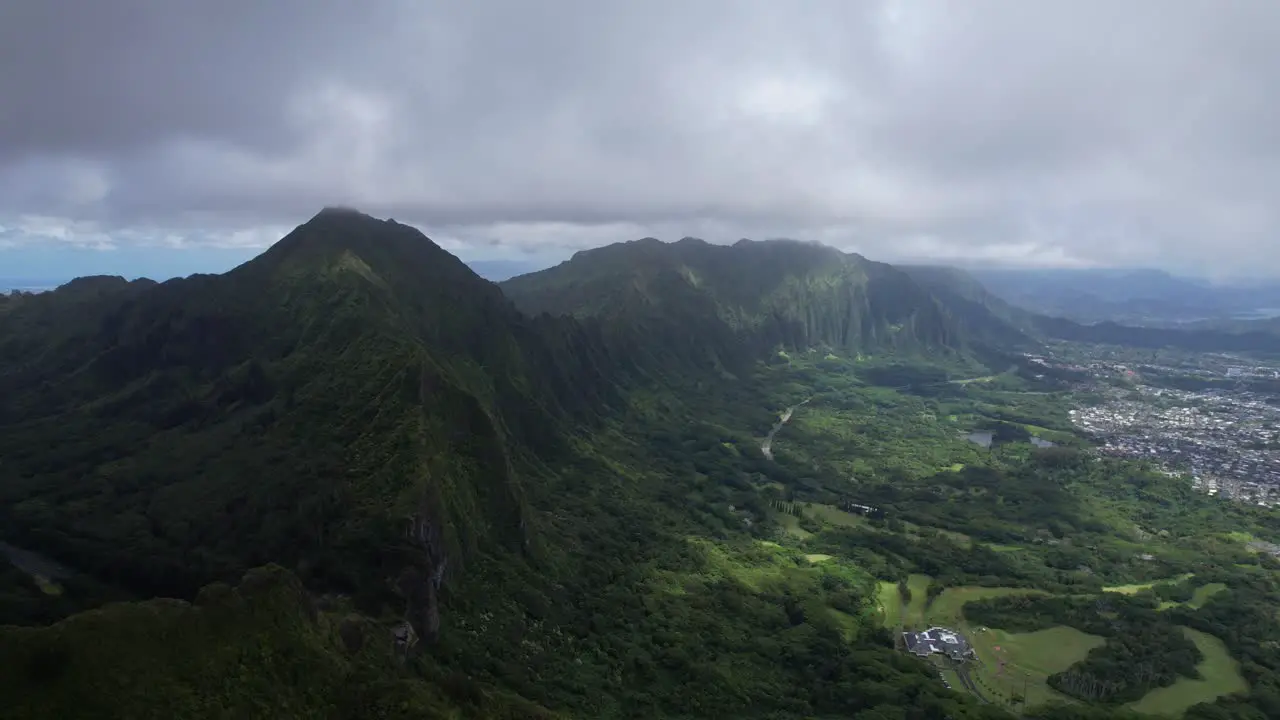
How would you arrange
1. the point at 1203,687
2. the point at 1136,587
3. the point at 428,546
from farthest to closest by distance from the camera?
the point at 1136,587
the point at 1203,687
the point at 428,546

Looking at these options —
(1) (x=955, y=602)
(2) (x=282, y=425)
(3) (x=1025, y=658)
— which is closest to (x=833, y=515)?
(1) (x=955, y=602)

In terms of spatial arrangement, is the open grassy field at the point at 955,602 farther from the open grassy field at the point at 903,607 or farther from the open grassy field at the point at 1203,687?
the open grassy field at the point at 1203,687

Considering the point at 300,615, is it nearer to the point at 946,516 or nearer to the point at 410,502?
the point at 410,502

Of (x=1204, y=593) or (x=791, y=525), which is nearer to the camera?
(x=1204, y=593)

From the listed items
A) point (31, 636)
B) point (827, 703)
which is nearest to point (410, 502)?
point (31, 636)

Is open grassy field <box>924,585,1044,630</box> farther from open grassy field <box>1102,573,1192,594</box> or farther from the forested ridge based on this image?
open grassy field <box>1102,573,1192,594</box>

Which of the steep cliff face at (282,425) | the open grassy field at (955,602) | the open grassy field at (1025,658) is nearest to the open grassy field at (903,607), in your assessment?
the open grassy field at (955,602)

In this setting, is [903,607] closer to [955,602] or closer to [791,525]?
[955,602]
